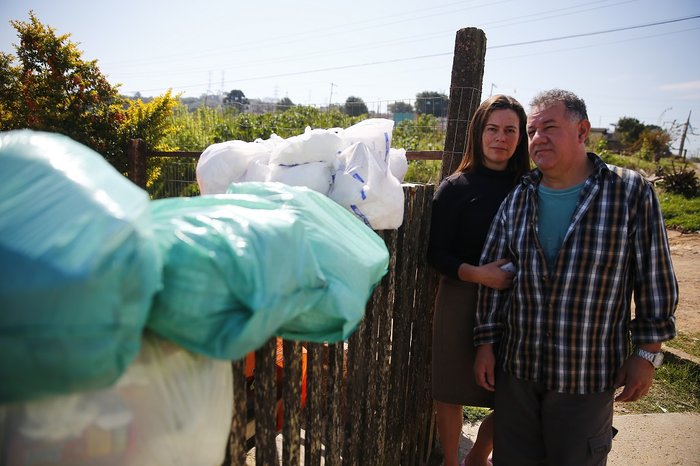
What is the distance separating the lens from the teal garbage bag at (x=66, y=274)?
0.67 m

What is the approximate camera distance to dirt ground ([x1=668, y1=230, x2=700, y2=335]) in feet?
19.0

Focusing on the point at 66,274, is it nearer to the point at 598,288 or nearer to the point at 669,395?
the point at 598,288

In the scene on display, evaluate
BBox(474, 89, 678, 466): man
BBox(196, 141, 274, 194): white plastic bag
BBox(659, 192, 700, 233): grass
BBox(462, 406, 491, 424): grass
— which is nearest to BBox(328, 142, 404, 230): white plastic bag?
BBox(196, 141, 274, 194): white plastic bag

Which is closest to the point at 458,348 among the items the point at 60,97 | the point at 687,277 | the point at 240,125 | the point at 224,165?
the point at 224,165

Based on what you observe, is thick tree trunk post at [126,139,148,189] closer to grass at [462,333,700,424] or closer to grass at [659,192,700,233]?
grass at [462,333,700,424]

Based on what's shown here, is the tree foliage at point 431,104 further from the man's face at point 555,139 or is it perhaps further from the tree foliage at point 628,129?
the tree foliage at point 628,129

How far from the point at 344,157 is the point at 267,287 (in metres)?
Answer: 1.14

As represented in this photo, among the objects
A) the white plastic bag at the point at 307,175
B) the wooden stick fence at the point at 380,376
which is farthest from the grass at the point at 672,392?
the white plastic bag at the point at 307,175

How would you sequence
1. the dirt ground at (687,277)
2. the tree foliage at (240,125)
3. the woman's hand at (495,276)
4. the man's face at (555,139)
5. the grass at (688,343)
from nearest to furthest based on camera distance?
1. the man's face at (555,139)
2. the woman's hand at (495,276)
3. the grass at (688,343)
4. the dirt ground at (687,277)
5. the tree foliage at (240,125)

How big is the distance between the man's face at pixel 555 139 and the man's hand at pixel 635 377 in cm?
91

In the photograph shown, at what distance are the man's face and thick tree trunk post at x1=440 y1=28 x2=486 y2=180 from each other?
37.3 inches

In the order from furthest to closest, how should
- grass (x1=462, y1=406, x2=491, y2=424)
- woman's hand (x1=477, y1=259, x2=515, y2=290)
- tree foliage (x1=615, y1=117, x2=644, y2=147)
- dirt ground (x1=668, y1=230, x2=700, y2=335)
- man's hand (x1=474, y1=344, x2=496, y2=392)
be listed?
tree foliage (x1=615, y1=117, x2=644, y2=147) → dirt ground (x1=668, y1=230, x2=700, y2=335) → grass (x1=462, y1=406, x2=491, y2=424) → man's hand (x1=474, y1=344, x2=496, y2=392) → woman's hand (x1=477, y1=259, x2=515, y2=290)

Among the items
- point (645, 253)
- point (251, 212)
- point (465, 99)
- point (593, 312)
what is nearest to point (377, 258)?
point (251, 212)

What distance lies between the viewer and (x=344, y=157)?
193cm
